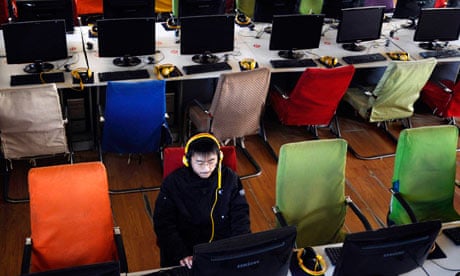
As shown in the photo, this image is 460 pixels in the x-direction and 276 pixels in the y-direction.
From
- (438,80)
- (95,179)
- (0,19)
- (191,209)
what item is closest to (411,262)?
(191,209)

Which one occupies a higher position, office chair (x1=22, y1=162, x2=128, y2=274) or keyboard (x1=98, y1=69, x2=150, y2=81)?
keyboard (x1=98, y1=69, x2=150, y2=81)

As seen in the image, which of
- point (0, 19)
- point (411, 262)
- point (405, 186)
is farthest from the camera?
point (0, 19)

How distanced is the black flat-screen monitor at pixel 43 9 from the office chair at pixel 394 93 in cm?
274

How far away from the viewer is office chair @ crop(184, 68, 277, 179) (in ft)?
13.2

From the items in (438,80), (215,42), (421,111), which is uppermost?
(215,42)

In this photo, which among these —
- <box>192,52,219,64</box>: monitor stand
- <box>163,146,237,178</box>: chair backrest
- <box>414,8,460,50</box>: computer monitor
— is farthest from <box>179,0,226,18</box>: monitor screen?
<box>163,146,237,178</box>: chair backrest

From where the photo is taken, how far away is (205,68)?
4633 mm

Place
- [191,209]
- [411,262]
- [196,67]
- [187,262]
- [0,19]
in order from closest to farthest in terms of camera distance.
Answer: [411,262], [187,262], [191,209], [196,67], [0,19]

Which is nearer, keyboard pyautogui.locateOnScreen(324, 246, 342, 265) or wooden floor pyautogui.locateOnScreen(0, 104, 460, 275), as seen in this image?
keyboard pyautogui.locateOnScreen(324, 246, 342, 265)

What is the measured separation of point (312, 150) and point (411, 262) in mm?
865

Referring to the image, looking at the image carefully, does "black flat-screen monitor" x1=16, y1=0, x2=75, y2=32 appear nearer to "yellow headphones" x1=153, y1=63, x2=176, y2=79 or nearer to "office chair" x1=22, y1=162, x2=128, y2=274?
"yellow headphones" x1=153, y1=63, x2=176, y2=79

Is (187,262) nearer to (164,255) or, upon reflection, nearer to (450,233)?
(164,255)

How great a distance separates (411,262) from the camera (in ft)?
7.77

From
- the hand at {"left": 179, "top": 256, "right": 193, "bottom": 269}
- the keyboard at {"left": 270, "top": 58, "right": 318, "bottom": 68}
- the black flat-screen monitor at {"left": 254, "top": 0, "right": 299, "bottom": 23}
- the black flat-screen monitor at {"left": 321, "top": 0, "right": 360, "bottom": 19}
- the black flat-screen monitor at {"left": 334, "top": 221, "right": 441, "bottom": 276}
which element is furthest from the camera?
the black flat-screen monitor at {"left": 321, "top": 0, "right": 360, "bottom": 19}
